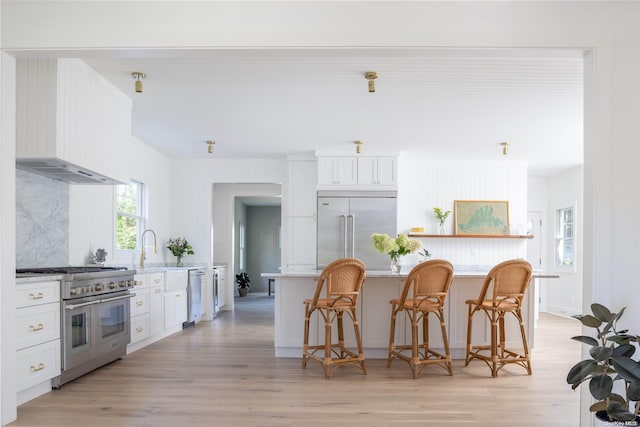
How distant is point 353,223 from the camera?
7590 mm

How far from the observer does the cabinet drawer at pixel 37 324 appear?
3426 mm

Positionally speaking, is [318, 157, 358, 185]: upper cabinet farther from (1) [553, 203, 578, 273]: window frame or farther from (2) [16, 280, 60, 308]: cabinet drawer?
(2) [16, 280, 60, 308]: cabinet drawer

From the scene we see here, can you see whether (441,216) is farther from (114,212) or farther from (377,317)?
(114,212)

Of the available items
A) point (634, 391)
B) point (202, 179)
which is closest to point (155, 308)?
point (202, 179)

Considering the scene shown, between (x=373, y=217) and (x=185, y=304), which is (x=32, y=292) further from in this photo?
(x=373, y=217)

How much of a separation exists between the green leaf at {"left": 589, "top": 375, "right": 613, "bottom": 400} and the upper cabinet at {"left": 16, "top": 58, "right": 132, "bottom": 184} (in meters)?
3.62

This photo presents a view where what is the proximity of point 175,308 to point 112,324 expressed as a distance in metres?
1.92

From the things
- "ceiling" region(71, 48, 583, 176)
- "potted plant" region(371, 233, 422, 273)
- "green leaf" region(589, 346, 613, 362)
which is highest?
"ceiling" region(71, 48, 583, 176)

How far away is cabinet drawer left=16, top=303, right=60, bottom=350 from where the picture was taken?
343cm

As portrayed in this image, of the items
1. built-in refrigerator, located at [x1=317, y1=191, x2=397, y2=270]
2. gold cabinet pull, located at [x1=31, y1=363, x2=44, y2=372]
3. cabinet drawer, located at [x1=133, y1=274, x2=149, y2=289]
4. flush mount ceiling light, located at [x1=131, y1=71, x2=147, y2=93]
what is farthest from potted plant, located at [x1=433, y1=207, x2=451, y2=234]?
gold cabinet pull, located at [x1=31, y1=363, x2=44, y2=372]

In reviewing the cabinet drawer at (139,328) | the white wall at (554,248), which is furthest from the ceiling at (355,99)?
the cabinet drawer at (139,328)

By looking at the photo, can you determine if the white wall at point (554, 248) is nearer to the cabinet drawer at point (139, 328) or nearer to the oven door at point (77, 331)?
the cabinet drawer at point (139, 328)

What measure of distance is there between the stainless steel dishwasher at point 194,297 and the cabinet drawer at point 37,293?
3304 mm

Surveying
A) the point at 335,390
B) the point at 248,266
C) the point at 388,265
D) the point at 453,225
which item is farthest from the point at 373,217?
the point at 248,266
